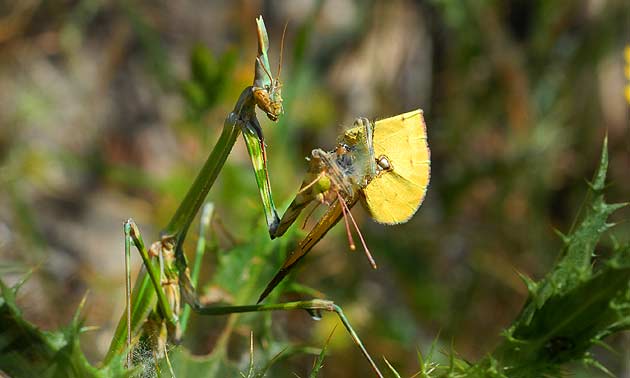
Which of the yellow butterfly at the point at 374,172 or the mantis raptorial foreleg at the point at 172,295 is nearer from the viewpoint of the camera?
the yellow butterfly at the point at 374,172

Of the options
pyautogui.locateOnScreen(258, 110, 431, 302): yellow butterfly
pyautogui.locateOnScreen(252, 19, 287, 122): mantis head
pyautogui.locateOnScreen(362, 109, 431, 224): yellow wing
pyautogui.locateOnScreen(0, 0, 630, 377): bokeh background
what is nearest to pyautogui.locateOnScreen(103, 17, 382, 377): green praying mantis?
pyautogui.locateOnScreen(252, 19, 287, 122): mantis head

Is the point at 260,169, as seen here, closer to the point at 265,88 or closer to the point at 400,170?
the point at 265,88

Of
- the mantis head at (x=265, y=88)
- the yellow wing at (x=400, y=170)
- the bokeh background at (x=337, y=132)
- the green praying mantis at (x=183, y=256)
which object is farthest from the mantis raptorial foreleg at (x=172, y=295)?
the bokeh background at (x=337, y=132)

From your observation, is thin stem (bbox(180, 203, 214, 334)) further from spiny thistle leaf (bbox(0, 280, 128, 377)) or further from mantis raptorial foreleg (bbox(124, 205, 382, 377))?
spiny thistle leaf (bbox(0, 280, 128, 377))

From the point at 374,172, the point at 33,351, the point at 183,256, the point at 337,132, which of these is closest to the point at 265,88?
the point at 374,172

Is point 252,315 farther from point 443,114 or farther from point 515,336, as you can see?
point 443,114

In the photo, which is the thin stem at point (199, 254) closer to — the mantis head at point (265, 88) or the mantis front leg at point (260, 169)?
the mantis front leg at point (260, 169)
